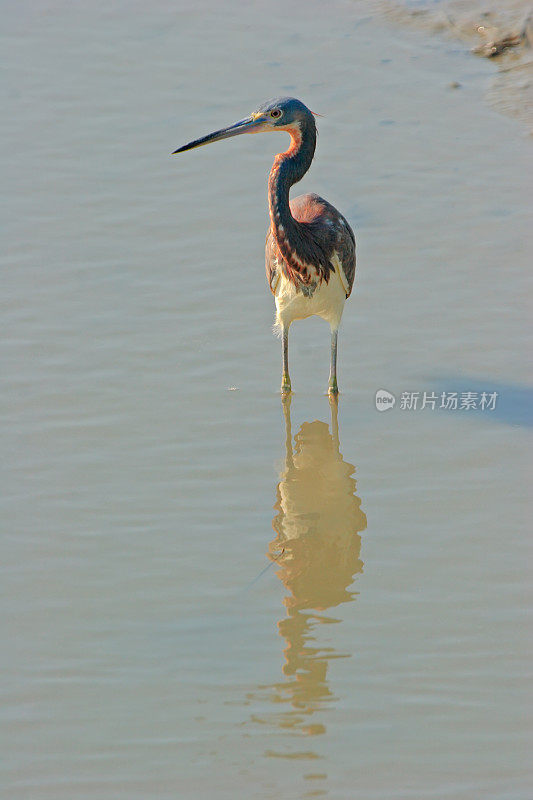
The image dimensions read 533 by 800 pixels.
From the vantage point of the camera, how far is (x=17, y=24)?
11.9 meters

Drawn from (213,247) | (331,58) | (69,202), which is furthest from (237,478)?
(331,58)

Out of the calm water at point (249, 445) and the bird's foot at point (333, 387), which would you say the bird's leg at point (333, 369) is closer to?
the bird's foot at point (333, 387)

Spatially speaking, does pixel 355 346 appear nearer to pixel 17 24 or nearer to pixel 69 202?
pixel 69 202

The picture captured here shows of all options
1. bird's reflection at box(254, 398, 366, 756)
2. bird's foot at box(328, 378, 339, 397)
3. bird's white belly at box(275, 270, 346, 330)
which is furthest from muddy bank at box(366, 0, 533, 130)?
bird's reflection at box(254, 398, 366, 756)

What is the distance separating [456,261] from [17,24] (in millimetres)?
6006

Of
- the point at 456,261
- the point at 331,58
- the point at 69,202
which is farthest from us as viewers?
the point at 331,58

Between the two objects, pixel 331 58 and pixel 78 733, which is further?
pixel 331 58

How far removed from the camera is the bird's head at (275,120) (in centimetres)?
653

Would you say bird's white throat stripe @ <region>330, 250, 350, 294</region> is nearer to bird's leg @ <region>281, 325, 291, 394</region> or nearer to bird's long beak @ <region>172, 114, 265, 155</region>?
bird's leg @ <region>281, 325, 291, 394</region>

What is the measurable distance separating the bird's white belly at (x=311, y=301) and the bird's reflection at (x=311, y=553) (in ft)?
1.66

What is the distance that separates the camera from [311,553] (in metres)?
5.80

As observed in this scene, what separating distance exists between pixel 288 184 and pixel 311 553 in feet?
6.77

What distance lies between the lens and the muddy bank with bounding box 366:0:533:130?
34.1 ft

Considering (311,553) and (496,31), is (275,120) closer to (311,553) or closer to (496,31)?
(311,553)
